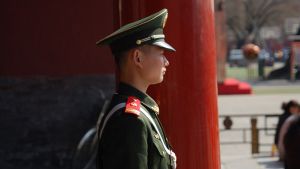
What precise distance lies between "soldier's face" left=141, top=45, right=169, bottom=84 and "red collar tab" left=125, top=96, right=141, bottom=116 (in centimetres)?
10

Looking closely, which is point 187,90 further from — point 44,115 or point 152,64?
point 44,115

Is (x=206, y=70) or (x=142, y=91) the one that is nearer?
(x=142, y=91)

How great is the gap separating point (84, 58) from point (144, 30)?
5129mm

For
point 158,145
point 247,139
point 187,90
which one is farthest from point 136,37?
point 247,139

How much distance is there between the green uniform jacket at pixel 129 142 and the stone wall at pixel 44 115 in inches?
202

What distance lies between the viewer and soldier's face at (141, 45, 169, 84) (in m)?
2.75

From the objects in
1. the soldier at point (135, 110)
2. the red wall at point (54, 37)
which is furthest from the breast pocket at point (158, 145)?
the red wall at point (54, 37)

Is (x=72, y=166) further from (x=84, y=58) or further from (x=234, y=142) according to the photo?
(x=234, y=142)

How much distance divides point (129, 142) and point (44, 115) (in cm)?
542

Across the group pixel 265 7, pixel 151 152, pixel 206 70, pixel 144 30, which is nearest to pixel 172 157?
pixel 151 152

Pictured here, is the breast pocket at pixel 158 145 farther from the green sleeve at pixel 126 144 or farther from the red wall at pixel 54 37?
the red wall at pixel 54 37

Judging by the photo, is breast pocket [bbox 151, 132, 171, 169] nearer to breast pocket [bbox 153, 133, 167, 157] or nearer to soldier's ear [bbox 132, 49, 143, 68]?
breast pocket [bbox 153, 133, 167, 157]

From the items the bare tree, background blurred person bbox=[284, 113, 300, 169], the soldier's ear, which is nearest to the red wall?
background blurred person bbox=[284, 113, 300, 169]

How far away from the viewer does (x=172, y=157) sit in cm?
289
